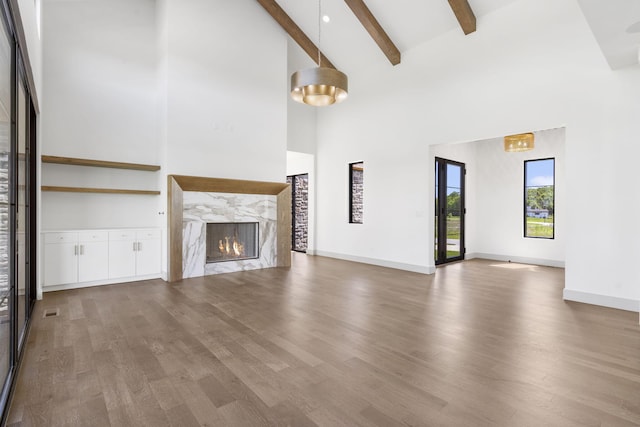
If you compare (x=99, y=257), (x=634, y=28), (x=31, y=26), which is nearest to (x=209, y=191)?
(x=99, y=257)

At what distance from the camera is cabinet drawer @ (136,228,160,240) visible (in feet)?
18.2

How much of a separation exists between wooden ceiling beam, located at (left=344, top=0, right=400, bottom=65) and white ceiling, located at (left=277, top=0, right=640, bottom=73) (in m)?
0.10

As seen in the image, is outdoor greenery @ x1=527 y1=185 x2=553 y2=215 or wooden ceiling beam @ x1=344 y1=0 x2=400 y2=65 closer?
wooden ceiling beam @ x1=344 y1=0 x2=400 y2=65

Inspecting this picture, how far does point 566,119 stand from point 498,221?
4.01 metres

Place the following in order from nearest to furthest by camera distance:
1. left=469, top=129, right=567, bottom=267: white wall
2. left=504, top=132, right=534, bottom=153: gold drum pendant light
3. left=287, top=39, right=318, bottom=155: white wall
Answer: left=504, top=132, right=534, bottom=153: gold drum pendant light, left=469, top=129, right=567, bottom=267: white wall, left=287, top=39, right=318, bottom=155: white wall

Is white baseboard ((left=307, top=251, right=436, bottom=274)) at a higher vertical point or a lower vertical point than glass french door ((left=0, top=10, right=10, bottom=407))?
lower

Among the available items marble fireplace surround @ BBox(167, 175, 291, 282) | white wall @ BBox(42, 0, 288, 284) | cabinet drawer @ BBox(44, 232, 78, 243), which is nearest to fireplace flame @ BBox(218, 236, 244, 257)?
marble fireplace surround @ BBox(167, 175, 291, 282)

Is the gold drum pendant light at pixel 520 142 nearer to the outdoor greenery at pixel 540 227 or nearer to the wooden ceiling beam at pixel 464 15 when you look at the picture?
the wooden ceiling beam at pixel 464 15

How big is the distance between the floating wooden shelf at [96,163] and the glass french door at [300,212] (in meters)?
4.39

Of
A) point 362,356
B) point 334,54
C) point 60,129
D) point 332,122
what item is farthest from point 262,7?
point 362,356

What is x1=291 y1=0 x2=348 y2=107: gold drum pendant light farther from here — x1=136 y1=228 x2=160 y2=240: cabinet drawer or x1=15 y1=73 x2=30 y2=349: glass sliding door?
x1=136 y1=228 x2=160 y2=240: cabinet drawer

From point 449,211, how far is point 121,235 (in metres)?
6.61

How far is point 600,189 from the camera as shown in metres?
4.26

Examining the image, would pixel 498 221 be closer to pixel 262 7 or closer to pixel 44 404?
pixel 262 7
